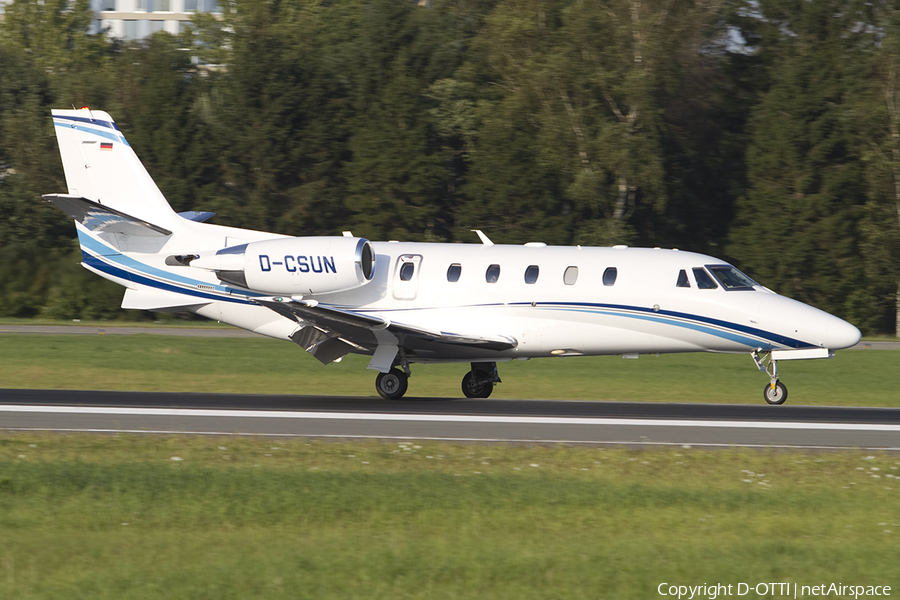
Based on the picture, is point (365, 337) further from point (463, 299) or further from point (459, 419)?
point (459, 419)

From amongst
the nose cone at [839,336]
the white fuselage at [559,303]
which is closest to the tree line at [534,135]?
the white fuselage at [559,303]

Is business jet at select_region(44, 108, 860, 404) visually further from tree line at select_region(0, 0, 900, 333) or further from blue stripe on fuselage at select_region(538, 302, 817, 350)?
tree line at select_region(0, 0, 900, 333)

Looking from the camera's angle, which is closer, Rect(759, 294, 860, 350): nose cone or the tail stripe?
Rect(759, 294, 860, 350): nose cone

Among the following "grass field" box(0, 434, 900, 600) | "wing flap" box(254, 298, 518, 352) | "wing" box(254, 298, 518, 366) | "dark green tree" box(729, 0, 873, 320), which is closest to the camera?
"grass field" box(0, 434, 900, 600)

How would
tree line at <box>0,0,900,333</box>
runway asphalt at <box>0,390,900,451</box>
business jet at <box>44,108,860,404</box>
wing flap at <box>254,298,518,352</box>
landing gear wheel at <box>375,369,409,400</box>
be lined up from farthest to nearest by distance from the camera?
tree line at <box>0,0,900,333</box>, landing gear wheel at <box>375,369,409,400</box>, business jet at <box>44,108,860,404</box>, wing flap at <box>254,298,518,352</box>, runway asphalt at <box>0,390,900,451</box>

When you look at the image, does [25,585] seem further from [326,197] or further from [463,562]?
[326,197]

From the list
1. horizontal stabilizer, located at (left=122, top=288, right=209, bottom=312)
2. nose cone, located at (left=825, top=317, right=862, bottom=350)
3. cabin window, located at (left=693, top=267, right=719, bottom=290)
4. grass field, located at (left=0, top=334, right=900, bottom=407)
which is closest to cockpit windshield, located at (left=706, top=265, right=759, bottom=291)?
cabin window, located at (left=693, top=267, right=719, bottom=290)

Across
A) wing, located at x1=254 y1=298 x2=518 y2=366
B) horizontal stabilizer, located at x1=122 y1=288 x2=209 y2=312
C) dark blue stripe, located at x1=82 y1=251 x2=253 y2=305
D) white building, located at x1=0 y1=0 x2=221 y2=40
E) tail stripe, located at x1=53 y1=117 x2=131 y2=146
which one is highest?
white building, located at x1=0 y1=0 x2=221 y2=40

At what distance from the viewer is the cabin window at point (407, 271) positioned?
68.2 feet

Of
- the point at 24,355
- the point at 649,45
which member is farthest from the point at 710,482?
the point at 649,45

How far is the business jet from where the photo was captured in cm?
1956

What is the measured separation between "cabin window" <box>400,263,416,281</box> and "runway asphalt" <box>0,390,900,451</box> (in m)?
2.60

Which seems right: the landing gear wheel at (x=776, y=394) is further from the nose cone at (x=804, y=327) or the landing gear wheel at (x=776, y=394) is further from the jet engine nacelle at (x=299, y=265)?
the jet engine nacelle at (x=299, y=265)

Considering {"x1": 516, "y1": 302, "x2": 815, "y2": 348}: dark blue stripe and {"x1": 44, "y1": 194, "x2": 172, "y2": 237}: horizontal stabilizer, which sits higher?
{"x1": 44, "y1": 194, "x2": 172, "y2": 237}: horizontal stabilizer
